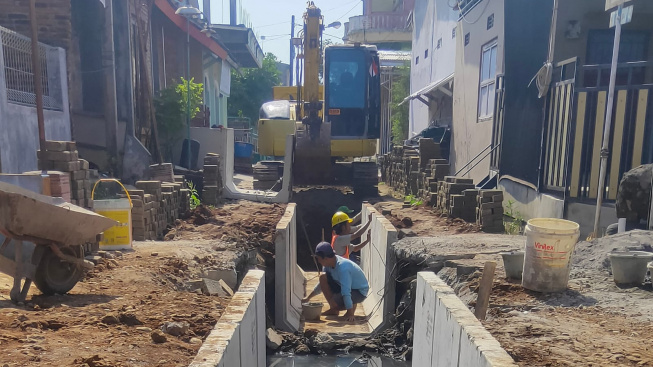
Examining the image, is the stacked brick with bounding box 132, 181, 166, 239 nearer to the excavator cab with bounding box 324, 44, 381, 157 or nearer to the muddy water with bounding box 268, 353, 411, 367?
the muddy water with bounding box 268, 353, 411, 367

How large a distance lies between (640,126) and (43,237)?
747cm

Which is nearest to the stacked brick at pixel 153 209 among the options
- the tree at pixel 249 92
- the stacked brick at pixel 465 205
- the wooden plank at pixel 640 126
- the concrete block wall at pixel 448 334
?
the concrete block wall at pixel 448 334

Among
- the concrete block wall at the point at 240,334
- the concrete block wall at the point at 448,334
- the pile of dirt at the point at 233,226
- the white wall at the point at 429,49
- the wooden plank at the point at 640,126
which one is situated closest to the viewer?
the concrete block wall at the point at 240,334

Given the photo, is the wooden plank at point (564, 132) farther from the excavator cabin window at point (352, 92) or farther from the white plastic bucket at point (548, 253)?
the excavator cabin window at point (352, 92)

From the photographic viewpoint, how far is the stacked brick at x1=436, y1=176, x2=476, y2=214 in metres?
9.51

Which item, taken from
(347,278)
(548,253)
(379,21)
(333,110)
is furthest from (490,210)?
(379,21)

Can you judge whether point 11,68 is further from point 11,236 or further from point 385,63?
→ point 385,63

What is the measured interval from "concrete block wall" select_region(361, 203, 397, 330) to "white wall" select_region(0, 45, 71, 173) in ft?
18.8

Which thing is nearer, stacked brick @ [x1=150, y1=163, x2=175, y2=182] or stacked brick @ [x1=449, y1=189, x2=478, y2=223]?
stacked brick @ [x1=449, y1=189, x2=478, y2=223]

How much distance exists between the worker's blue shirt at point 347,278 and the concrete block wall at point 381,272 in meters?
0.40

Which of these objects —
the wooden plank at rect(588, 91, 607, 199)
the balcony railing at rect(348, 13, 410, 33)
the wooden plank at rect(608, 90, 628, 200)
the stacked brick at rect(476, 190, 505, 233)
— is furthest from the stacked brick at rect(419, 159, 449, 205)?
the balcony railing at rect(348, 13, 410, 33)

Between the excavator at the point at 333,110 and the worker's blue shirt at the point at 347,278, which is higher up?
the excavator at the point at 333,110

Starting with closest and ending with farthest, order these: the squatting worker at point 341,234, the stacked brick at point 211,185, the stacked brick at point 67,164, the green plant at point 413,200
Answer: the stacked brick at point 67,164 < the squatting worker at point 341,234 < the stacked brick at point 211,185 < the green plant at point 413,200

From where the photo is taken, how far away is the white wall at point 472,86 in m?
11.7
